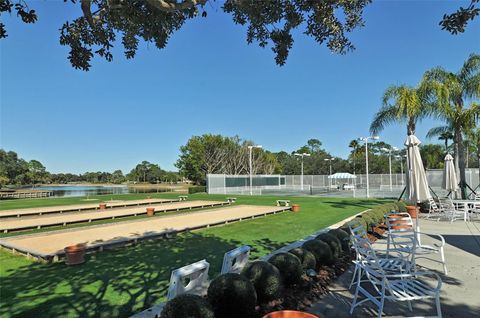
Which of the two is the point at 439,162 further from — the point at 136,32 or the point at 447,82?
the point at 136,32

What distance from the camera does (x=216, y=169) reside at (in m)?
55.0

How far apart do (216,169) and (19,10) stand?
5179cm

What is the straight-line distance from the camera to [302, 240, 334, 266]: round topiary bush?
Answer: 17.3 feet

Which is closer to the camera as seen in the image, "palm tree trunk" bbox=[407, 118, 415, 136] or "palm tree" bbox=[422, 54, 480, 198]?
"palm tree" bbox=[422, 54, 480, 198]

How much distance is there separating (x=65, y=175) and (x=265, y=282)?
453 feet

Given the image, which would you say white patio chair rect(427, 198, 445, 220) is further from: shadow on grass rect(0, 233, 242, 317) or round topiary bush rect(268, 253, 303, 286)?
round topiary bush rect(268, 253, 303, 286)

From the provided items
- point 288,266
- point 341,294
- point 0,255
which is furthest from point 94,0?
point 0,255

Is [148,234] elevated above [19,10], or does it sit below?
below

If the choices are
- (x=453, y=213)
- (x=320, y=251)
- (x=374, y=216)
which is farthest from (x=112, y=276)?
(x=453, y=213)

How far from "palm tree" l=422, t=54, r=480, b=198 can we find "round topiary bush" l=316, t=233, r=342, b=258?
12728mm

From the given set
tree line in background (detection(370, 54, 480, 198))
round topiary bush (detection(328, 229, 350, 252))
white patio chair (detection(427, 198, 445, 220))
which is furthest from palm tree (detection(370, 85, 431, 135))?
round topiary bush (detection(328, 229, 350, 252))

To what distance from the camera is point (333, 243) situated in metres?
5.75

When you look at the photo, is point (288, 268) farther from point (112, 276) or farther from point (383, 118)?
point (383, 118)

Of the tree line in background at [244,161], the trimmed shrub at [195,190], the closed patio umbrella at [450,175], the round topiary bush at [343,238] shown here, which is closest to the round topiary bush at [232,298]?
the round topiary bush at [343,238]
